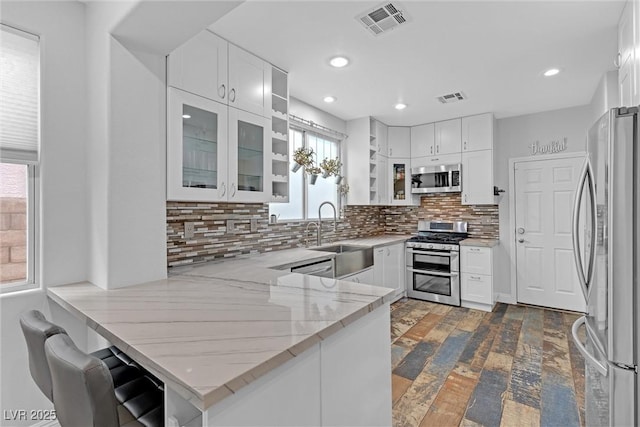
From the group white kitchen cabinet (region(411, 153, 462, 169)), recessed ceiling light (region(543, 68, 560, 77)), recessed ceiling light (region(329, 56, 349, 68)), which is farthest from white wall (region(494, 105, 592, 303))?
recessed ceiling light (region(329, 56, 349, 68))

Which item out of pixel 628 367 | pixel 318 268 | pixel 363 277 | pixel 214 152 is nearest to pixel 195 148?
pixel 214 152

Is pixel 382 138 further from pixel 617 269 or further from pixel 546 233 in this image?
pixel 617 269

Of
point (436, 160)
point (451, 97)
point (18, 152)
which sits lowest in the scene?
point (18, 152)

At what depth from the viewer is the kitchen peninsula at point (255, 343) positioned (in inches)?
32.4

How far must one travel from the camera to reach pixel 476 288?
13.2 feet

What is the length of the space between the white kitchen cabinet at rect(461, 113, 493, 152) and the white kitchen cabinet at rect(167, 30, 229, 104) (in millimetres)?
3380

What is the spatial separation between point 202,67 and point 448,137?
3547mm

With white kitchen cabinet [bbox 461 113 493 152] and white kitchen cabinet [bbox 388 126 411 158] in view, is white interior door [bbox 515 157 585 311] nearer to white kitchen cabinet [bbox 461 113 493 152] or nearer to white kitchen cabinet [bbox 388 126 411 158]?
white kitchen cabinet [bbox 461 113 493 152]

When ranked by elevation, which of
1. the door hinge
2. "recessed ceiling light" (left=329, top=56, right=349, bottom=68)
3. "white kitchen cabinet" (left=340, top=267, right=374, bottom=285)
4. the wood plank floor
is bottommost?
the wood plank floor

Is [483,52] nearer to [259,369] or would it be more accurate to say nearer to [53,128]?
[259,369]

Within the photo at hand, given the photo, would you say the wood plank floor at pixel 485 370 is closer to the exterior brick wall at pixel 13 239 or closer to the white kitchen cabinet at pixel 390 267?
the white kitchen cabinet at pixel 390 267

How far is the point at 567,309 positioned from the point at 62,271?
17.1 feet

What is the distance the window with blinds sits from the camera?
159 centimetres

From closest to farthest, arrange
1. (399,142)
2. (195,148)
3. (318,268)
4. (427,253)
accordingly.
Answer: (195,148) → (318,268) → (427,253) → (399,142)
